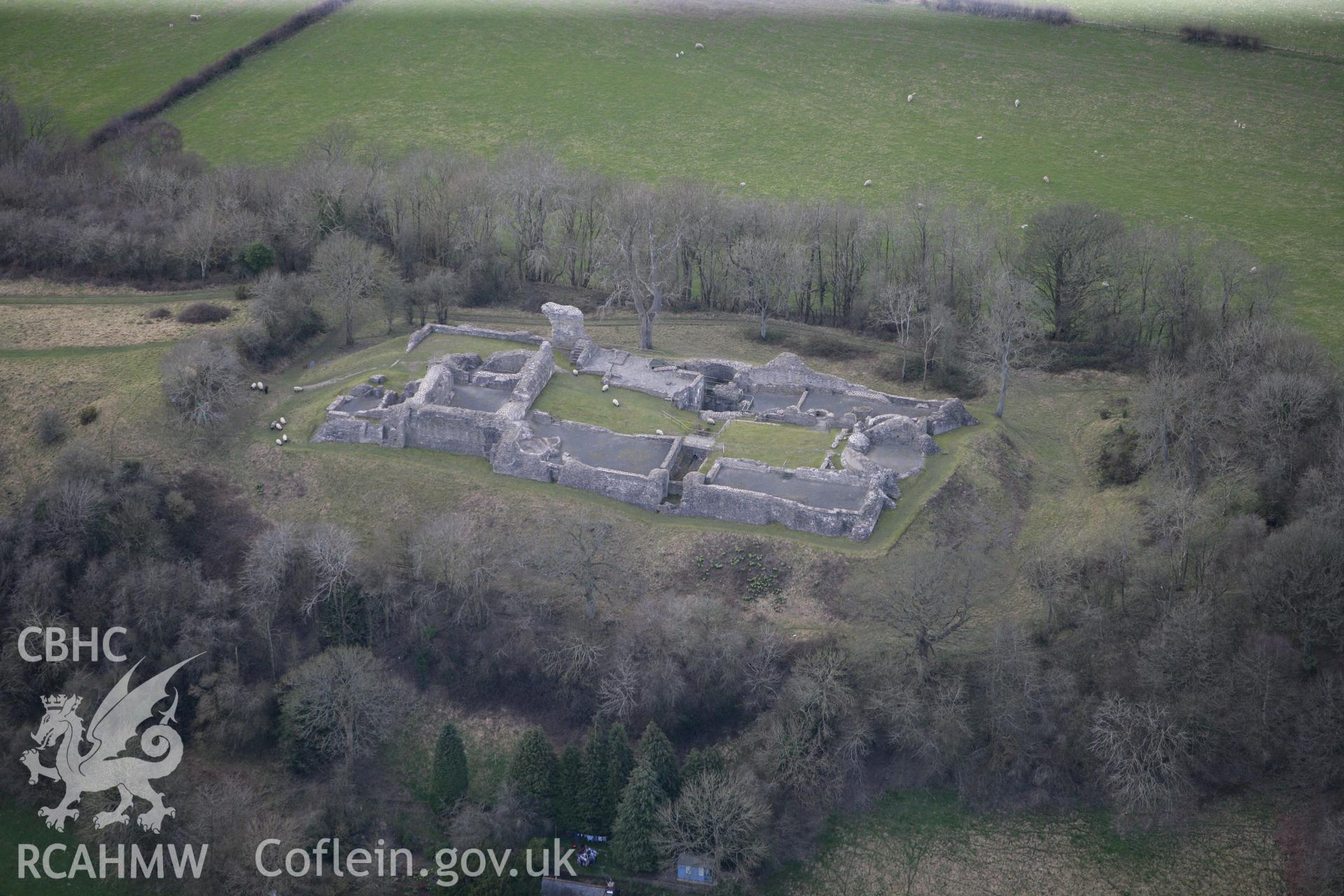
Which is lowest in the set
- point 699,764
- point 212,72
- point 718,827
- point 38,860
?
point 38,860

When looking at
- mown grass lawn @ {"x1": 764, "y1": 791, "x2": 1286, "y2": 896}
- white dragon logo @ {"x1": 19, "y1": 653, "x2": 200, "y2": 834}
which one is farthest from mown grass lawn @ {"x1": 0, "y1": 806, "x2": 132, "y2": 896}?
mown grass lawn @ {"x1": 764, "y1": 791, "x2": 1286, "y2": 896}

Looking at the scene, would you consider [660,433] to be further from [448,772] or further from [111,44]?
[111,44]

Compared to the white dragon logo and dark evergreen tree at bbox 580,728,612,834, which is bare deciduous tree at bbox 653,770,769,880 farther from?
the white dragon logo

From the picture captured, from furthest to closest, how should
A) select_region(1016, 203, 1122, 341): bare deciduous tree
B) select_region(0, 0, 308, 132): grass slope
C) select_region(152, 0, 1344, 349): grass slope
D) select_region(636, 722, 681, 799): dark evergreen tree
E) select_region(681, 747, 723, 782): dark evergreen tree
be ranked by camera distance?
select_region(0, 0, 308, 132): grass slope → select_region(152, 0, 1344, 349): grass slope → select_region(1016, 203, 1122, 341): bare deciduous tree → select_region(681, 747, 723, 782): dark evergreen tree → select_region(636, 722, 681, 799): dark evergreen tree

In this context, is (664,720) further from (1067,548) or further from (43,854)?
(43,854)

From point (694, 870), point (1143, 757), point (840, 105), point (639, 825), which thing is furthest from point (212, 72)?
point (1143, 757)

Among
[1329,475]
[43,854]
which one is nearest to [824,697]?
[1329,475]

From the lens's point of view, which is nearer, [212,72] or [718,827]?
[718,827]
